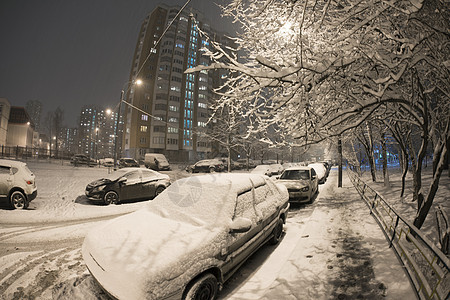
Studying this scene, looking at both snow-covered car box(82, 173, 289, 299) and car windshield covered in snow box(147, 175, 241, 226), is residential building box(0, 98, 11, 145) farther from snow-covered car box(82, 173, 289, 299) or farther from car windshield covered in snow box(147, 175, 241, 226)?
snow-covered car box(82, 173, 289, 299)

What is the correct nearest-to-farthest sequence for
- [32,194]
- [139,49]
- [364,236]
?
[364,236]
[32,194]
[139,49]

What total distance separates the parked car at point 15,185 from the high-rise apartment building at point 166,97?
42309 millimetres

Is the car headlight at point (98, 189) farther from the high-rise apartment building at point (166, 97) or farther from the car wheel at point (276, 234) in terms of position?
the high-rise apartment building at point (166, 97)

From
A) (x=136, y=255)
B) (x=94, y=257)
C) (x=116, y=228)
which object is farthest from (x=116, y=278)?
(x=116, y=228)

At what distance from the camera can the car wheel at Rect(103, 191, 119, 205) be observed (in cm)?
822

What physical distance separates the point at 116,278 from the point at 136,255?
0.27 meters

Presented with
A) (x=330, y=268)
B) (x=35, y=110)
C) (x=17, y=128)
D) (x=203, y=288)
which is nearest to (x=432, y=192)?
(x=330, y=268)

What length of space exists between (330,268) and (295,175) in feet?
21.3

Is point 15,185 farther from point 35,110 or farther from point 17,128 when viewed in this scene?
point 35,110

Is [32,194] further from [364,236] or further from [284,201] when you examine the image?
[364,236]

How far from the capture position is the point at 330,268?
3.59m

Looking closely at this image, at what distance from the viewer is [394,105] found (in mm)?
5160

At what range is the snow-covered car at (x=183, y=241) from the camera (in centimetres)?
219

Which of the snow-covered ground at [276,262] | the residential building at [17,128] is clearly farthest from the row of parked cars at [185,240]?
the residential building at [17,128]
